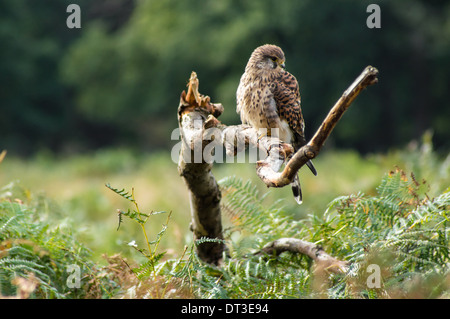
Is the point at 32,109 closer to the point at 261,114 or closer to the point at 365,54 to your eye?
the point at 365,54

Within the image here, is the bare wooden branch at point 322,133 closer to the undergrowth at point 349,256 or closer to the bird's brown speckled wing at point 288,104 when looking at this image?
the undergrowth at point 349,256

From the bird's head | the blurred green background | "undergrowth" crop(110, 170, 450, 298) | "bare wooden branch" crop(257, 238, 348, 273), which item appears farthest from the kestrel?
the blurred green background

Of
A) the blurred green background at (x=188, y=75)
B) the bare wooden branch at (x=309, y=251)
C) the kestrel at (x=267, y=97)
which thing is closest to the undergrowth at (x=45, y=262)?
the bare wooden branch at (x=309, y=251)

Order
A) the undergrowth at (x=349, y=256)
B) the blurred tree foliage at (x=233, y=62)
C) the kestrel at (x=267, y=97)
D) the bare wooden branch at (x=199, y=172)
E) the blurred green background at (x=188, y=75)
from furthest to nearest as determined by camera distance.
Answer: the blurred tree foliage at (x=233, y=62) < the blurred green background at (x=188, y=75) < the kestrel at (x=267, y=97) < the bare wooden branch at (x=199, y=172) < the undergrowth at (x=349, y=256)

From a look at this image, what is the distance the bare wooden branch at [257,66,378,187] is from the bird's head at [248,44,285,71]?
1.83m

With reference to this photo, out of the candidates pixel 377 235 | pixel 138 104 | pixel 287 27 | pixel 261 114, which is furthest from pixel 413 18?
pixel 377 235

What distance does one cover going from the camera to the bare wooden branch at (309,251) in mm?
2254

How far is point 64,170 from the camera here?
15.6 meters

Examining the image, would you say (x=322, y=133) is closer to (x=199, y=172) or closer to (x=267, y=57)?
(x=199, y=172)

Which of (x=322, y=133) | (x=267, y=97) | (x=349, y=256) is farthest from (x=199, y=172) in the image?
(x=267, y=97)

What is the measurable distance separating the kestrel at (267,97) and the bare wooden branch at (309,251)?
1299mm
